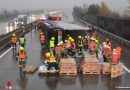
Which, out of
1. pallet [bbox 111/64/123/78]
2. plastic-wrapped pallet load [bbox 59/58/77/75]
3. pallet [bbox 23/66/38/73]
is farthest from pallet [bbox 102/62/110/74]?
pallet [bbox 23/66/38/73]

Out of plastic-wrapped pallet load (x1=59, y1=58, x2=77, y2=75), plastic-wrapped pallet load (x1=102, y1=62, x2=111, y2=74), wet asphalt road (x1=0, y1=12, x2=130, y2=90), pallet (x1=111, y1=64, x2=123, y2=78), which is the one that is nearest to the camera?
wet asphalt road (x1=0, y1=12, x2=130, y2=90)

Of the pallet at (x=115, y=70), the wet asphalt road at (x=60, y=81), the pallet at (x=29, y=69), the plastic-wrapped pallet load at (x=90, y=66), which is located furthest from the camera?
the pallet at (x=29, y=69)

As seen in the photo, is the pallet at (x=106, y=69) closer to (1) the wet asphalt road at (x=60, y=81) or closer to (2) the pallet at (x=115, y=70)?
(1) the wet asphalt road at (x=60, y=81)

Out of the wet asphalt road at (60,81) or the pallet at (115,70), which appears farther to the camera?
the pallet at (115,70)

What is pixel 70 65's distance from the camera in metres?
21.4

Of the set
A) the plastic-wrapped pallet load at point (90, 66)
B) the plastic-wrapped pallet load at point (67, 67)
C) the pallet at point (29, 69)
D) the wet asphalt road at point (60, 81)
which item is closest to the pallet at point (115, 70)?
the wet asphalt road at point (60, 81)

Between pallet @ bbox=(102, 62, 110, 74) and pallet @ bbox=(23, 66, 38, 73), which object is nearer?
pallet @ bbox=(102, 62, 110, 74)

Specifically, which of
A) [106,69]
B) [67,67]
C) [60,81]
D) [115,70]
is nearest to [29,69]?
[67,67]

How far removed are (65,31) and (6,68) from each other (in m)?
11.9

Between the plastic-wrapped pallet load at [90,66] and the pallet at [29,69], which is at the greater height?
the plastic-wrapped pallet load at [90,66]

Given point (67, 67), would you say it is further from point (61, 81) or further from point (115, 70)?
point (115, 70)

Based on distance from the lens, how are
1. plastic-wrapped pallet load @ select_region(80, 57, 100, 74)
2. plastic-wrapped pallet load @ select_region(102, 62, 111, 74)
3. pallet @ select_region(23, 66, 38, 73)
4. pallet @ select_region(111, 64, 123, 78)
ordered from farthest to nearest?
pallet @ select_region(23, 66, 38, 73), plastic-wrapped pallet load @ select_region(102, 62, 111, 74), plastic-wrapped pallet load @ select_region(80, 57, 100, 74), pallet @ select_region(111, 64, 123, 78)

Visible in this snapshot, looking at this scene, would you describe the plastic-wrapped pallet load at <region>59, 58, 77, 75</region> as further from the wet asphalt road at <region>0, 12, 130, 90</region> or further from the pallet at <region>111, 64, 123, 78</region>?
the pallet at <region>111, 64, 123, 78</region>

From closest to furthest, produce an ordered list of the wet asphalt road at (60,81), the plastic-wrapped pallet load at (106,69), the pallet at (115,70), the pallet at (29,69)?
the wet asphalt road at (60,81) → the pallet at (115,70) → the plastic-wrapped pallet load at (106,69) → the pallet at (29,69)
